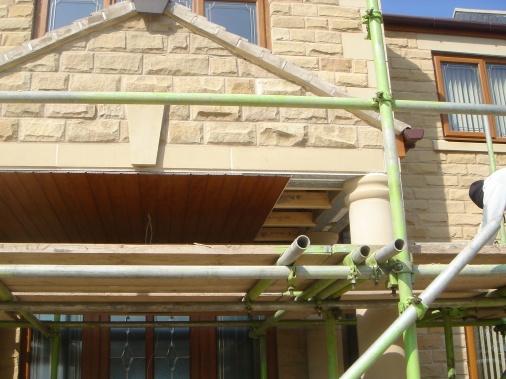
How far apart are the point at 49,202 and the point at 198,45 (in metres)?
1.91

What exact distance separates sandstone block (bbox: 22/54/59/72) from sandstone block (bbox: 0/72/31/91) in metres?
0.07

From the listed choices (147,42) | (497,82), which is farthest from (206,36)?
(497,82)

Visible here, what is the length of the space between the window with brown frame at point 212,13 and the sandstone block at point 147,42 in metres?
2.63

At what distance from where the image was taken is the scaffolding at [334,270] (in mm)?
3975

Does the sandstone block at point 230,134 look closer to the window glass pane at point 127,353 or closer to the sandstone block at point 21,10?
A: the window glass pane at point 127,353

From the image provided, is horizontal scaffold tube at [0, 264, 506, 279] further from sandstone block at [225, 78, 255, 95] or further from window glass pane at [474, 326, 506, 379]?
window glass pane at [474, 326, 506, 379]

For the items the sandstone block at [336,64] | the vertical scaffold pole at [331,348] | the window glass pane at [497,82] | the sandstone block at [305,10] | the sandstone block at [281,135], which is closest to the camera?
the vertical scaffold pole at [331,348]

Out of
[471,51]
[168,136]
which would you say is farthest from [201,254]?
[471,51]

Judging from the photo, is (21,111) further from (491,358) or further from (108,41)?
(491,358)

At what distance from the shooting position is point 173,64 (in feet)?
19.8

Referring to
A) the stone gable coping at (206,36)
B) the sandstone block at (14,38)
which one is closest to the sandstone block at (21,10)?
the sandstone block at (14,38)

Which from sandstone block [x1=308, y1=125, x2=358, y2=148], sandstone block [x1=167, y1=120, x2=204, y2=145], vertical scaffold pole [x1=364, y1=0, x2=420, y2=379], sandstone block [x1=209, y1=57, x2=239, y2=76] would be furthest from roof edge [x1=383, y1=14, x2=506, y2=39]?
vertical scaffold pole [x1=364, y1=0, x2=420, y2=379]

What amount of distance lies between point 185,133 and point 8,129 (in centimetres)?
145

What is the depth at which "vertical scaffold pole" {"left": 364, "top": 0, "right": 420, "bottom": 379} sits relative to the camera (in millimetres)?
4133
